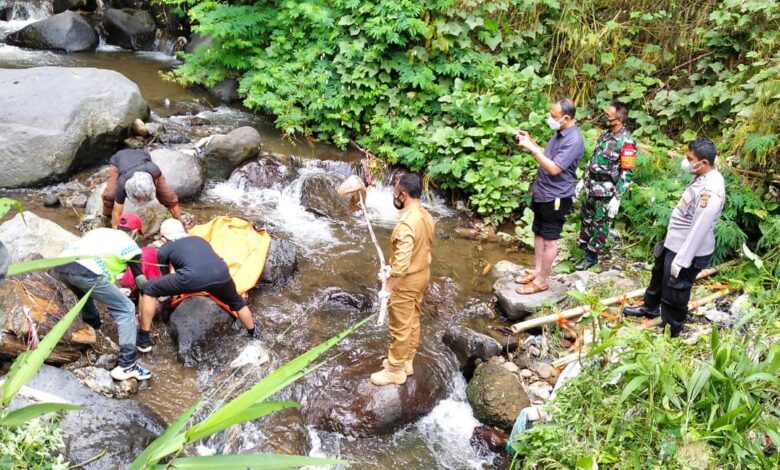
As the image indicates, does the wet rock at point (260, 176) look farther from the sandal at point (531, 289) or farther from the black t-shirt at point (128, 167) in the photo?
the sandal at point (531, 289)

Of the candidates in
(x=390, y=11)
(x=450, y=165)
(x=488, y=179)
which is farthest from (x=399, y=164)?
(x=390, y=11)

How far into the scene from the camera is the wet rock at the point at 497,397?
5094mm

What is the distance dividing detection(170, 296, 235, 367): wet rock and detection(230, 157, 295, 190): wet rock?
3350 mm

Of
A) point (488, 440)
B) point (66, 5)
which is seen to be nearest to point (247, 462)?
point (488, 440)

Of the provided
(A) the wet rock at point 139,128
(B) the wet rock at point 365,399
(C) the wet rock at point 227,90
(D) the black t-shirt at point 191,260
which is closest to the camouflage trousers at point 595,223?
(B) the wet rock at point 365,399

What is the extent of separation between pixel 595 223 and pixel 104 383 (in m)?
5.43

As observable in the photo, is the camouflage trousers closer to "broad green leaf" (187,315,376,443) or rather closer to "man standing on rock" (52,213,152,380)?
"man standing on rock" (52,213,152,380)

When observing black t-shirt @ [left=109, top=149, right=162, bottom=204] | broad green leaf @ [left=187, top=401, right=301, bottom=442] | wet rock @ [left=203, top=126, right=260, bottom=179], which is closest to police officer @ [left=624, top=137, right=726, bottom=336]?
broad green leaf @ [left=187, top=401, right=301, bottom=442]

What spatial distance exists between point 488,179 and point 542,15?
3472 mm

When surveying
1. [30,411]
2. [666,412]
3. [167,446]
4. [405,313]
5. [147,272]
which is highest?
[167,446]

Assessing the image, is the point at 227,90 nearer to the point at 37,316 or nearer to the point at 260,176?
the point at 260,176

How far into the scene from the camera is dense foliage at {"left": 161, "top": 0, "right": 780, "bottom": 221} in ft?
28.2

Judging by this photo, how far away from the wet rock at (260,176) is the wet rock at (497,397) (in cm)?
470

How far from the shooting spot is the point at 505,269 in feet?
24.5
